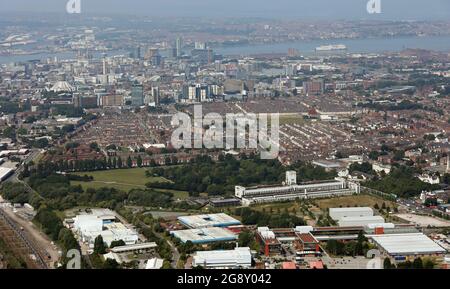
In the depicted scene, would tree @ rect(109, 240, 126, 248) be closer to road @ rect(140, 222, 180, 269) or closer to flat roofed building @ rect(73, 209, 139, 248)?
flat roofed building @ rect(73, 209, 139, 248)

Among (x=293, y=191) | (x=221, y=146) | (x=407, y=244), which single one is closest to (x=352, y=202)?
(x=293, y=191)

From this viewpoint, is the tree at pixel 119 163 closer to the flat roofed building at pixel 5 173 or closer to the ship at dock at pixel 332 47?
the flat roofed building at pixel 5 173

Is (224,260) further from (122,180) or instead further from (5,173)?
(5,173)

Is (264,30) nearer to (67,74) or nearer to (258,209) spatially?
(67,74)

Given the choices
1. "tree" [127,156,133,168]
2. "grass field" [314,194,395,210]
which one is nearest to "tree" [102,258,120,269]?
"grass field" [314,194,395,210]
